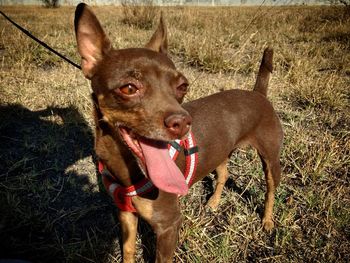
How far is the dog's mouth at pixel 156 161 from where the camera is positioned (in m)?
1.89

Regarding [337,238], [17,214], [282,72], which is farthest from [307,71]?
[17,214]

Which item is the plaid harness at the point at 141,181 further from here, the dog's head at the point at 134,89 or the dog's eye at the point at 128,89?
the dog's eye at the point at 128,89

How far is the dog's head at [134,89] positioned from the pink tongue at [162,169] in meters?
0.01

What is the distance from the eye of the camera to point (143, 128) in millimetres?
1894

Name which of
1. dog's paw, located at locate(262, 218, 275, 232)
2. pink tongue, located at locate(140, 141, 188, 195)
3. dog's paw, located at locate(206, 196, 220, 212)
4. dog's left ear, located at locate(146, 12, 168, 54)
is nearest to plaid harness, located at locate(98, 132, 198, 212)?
pink tongue, located at locate(140, 141, 188, 195)

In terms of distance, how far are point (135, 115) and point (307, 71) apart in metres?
5.28

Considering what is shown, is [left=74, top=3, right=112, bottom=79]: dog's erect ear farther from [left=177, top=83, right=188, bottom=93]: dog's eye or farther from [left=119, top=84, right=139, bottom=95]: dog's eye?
[left=177, top=83, right=188, bottom=93]: dog's eye

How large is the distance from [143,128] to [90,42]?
94cm

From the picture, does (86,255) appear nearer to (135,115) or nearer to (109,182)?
(109,182)

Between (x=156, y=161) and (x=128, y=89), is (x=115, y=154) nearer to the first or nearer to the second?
(x=156, y=161)

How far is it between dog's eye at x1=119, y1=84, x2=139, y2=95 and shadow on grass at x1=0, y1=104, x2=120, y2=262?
1422mm

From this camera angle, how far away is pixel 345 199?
10.2 ft

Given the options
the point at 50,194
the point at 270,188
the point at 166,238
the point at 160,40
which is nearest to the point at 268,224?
the point at 270,188

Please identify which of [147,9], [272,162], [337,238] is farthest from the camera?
[147,9]
